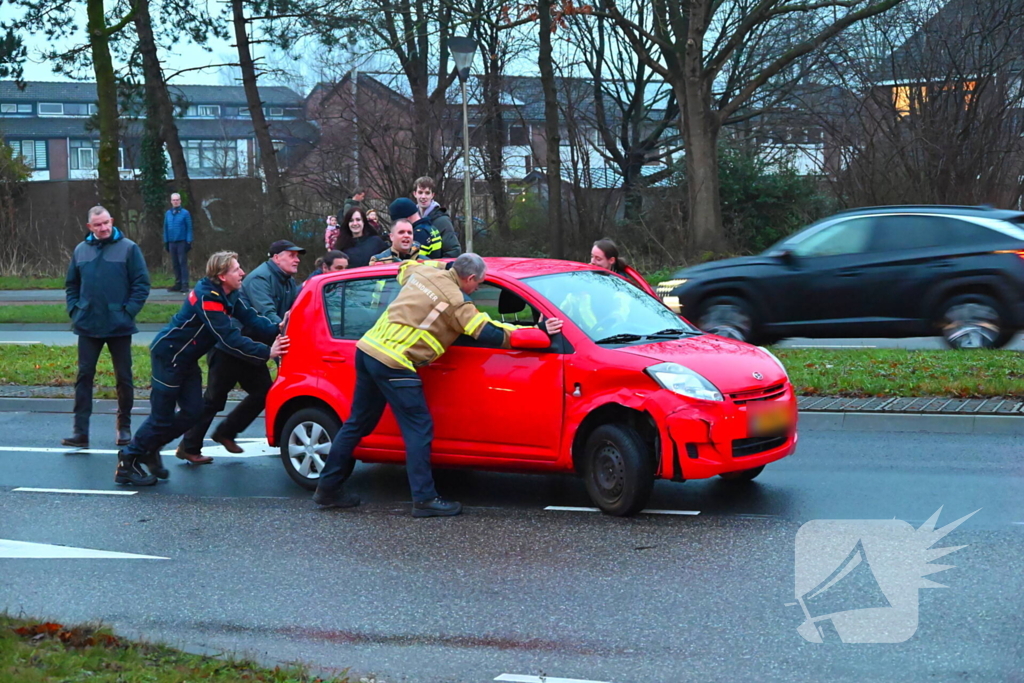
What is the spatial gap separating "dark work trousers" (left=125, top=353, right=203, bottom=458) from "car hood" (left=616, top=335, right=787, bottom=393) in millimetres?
3427

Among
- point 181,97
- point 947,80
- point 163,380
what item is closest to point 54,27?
point 181,97

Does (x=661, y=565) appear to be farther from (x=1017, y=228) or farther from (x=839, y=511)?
(x=1017, y=228)

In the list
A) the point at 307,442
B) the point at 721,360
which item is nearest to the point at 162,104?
the point at 307,442

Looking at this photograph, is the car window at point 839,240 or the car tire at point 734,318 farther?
the car tire at point 734,318

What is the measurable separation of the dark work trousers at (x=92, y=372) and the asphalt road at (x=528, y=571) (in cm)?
112

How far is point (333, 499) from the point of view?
796 cm

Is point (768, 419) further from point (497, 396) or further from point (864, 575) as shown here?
point (497, 396)

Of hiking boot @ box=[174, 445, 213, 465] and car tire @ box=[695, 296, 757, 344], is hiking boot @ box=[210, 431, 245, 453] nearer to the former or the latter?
hiking boot @ box=[174, 445, 213, 465]

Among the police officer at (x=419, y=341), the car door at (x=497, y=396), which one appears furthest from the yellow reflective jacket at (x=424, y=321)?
the car door at (x=497, y=396)

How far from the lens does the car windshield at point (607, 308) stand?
7.64 meters

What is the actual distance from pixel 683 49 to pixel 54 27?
1424cm

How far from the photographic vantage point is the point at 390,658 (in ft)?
17.0

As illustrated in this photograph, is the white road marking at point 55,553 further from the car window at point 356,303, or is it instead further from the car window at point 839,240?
the car window at point 839,240

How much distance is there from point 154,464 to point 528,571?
3838mm
